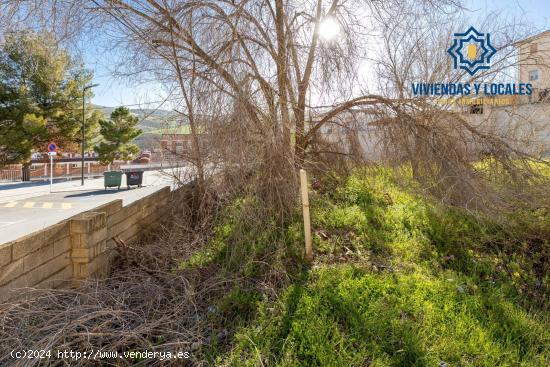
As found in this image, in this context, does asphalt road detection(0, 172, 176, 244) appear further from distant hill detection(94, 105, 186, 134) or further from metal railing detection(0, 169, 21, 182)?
metal railing detection(0, 169, 21, 182)

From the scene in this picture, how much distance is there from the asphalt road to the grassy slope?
3361mm

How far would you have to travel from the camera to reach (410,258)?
4160mm

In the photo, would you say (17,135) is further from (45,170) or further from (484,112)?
(484,112)

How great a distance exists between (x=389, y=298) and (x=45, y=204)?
587 inches

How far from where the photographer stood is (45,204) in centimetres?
1311

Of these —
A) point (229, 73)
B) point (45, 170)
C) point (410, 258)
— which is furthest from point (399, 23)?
point (45, 170)

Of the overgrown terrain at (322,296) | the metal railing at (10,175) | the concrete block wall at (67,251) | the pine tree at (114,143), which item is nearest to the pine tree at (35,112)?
the metal railing at (10,175)

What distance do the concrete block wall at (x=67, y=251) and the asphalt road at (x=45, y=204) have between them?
2.00 metres

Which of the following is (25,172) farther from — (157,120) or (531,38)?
(531,38)

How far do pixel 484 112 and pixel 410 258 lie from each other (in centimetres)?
352

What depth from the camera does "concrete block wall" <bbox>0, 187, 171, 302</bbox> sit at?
8.14 feet

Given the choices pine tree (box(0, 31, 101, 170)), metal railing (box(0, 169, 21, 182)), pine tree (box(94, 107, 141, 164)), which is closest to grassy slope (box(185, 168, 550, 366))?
pine tree (box(0, 31, 101, 170))

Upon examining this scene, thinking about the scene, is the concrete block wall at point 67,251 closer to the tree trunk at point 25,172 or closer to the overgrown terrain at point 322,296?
the overgrown terrain at point 322,296

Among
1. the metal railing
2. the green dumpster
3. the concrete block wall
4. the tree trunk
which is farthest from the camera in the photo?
the tree trunk
